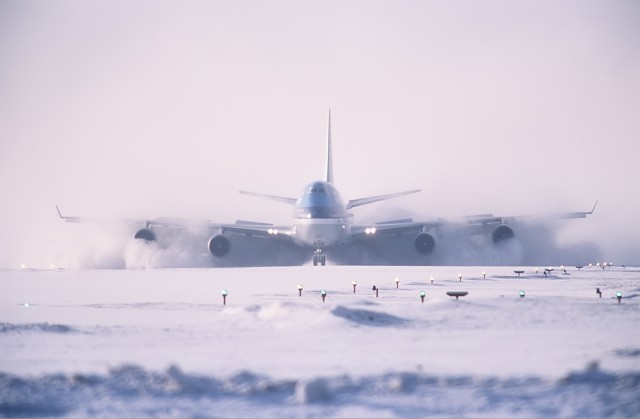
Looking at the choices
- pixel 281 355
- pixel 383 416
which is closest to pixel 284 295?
pixel 281 355

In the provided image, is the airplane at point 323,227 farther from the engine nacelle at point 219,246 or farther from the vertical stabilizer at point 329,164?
the vertical stabilizer at point 329,164

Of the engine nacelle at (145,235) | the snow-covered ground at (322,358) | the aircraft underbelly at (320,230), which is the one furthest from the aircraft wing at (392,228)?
the snow-covered ground at (322,358)

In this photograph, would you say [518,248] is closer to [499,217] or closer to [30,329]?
[499,217]

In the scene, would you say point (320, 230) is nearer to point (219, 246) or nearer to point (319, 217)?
point (319, 217)

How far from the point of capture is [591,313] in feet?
Result: 62.0

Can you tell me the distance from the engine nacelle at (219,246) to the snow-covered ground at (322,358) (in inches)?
1295

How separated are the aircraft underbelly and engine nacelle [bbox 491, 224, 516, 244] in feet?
38.8

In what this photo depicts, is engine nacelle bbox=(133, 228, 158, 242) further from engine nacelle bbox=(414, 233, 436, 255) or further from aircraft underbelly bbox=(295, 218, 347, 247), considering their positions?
engine nacelle bbox=(414, 233, 436, 255)

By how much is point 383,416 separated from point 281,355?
14.3 feet

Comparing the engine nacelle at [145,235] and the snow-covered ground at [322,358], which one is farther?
the engine nacelle at [145,235]

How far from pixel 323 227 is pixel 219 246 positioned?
8869mm

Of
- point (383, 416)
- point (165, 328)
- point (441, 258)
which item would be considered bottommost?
point (383, 416)

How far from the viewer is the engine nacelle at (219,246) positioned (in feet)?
185

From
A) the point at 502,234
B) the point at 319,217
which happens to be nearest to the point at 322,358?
the point at 319,217
